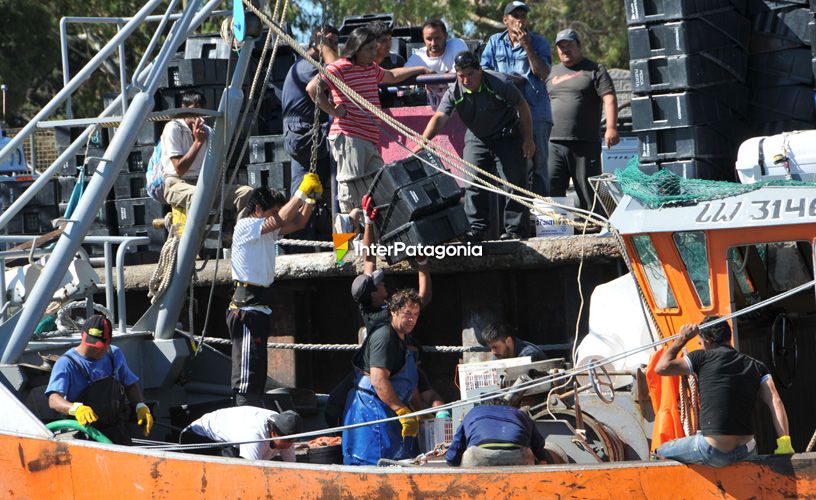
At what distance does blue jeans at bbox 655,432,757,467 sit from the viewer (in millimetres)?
6180

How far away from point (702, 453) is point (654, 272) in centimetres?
110

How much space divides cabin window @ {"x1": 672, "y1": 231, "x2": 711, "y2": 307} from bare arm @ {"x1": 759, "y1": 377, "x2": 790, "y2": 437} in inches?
23.2

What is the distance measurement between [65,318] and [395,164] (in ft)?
8.97

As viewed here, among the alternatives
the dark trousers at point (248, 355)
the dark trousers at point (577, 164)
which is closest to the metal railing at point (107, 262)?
the dark trousers at point (248, 355)

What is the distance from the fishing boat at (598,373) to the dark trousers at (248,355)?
1.94 feet

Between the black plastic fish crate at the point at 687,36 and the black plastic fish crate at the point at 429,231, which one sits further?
the black plastic fish crate at the point at 687,36

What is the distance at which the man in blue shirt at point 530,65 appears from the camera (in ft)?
34.2

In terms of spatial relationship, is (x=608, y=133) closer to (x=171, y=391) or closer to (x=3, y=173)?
(x=171, y=391)

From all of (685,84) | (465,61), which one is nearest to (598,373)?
(465,61)

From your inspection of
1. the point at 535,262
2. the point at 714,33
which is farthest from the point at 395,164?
the point at 714,33

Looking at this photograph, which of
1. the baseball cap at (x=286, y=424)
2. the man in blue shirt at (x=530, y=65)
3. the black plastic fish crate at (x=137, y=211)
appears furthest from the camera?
the black plastic fish crate at (x=137, y=211)

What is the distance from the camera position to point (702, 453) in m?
6.19

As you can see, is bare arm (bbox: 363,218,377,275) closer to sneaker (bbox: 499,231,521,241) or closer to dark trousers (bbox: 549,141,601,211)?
sneaker (bbox: 499,231,521,241)

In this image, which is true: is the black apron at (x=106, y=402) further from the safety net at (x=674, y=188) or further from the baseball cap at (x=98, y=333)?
the safety net at (x=674, y=188)
